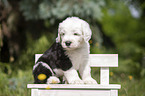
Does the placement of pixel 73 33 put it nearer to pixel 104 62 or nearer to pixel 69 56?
pixel 69 56

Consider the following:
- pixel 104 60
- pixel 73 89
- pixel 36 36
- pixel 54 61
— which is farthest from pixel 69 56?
pixel 36 36

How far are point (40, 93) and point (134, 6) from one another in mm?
4904

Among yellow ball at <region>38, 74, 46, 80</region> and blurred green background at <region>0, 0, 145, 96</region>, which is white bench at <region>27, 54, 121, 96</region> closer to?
yellow ball at <region>38, 74, 46, 80</region>

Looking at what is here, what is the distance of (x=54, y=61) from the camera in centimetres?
252

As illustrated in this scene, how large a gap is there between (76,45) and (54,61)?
413mm

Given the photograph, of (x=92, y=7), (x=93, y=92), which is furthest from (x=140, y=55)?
(x=93, y=92)

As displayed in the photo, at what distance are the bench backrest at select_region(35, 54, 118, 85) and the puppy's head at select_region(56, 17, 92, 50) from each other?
0.47 metres

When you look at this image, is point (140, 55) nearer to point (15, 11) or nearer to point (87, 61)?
point (15, 11)

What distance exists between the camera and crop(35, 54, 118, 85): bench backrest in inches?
106

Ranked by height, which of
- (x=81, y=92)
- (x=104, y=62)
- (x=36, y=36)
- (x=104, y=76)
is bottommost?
(x=81, y=92)

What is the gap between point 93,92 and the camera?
7.59 ft

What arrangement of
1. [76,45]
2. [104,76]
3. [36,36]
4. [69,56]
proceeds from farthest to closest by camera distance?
[36,36] < [104,76] < [69,56] < [76,45]

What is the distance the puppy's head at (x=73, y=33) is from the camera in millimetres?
2244

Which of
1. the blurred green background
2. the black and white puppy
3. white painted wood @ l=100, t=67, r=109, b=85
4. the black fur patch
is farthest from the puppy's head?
the blurred green background
